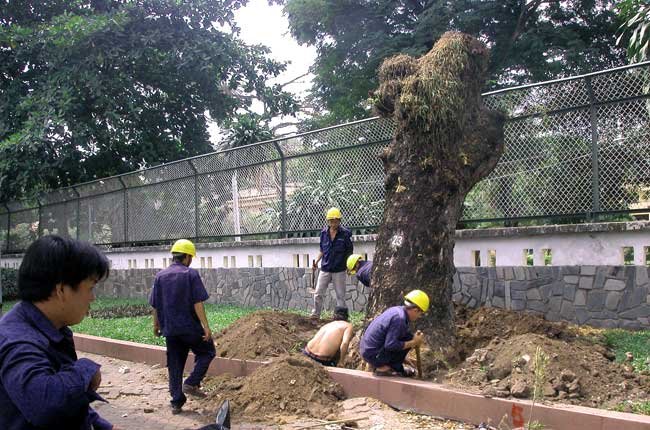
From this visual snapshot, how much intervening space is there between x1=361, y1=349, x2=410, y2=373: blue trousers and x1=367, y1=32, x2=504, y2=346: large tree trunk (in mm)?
700

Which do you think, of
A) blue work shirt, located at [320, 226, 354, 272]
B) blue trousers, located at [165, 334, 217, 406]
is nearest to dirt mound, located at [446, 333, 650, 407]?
blue trousers, located at [165, 334, 217, 406]

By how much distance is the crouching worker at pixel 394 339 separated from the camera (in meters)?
6.04

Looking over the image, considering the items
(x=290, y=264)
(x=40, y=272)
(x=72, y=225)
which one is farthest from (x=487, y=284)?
(x=72, y=225)

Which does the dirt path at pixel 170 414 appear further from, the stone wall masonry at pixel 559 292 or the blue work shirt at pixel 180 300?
the stone wall masonry at pixel 559 292

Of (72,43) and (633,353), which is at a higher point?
(72,43)

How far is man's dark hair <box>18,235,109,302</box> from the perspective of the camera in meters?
2.12

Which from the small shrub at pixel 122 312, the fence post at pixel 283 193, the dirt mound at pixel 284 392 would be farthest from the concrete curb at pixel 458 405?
the small shrub at pixel 122 312

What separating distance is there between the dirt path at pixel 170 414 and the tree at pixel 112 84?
9976 millimetres

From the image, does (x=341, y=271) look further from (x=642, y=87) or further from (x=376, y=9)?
(x=376, y=9)

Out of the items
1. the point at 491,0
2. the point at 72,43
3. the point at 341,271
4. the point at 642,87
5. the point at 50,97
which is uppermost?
the point at 491,0

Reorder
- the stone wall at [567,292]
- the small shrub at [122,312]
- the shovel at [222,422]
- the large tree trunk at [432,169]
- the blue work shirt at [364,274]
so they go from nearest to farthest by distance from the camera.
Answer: the shovel at [222,422], the large tree trunk at [432,169], the stone wall at [567,292], the blue work shirt at [364,274], the small shrub at [122,312]

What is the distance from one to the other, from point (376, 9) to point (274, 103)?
160 inches

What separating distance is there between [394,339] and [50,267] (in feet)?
14.1

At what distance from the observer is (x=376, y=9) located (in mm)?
19000
